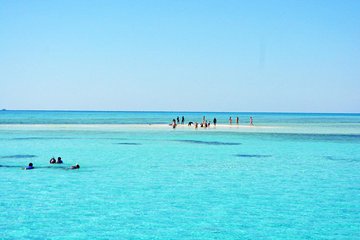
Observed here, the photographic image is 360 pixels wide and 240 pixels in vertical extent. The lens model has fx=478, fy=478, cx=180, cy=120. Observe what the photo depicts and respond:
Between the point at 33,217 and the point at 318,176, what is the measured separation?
14.5 meters

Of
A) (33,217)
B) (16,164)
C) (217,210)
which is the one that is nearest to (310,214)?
(217,210)

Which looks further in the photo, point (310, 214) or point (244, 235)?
point (310, 214)

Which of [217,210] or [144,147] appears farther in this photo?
[144,147]

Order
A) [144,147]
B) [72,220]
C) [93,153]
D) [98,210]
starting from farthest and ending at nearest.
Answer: [144,147], [93,153], [98,210], [72,220]

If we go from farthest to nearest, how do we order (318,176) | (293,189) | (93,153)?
(93,153)
(318,176)
(293,189)

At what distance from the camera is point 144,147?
3953 cm

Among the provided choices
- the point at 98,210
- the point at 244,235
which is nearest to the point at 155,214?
the point at 98,210

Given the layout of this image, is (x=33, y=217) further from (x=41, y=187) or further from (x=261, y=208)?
(x=261, y=208)

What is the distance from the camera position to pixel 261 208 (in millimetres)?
16859

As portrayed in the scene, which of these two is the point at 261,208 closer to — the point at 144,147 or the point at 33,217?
the point at 33,217

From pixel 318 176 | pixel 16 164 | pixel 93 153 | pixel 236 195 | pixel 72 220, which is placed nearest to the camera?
pixel 72 220

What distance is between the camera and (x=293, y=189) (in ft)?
66.8

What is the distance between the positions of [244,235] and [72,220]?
5.43 meters

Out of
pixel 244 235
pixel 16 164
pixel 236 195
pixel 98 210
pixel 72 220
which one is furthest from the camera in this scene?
pixel 16 164
